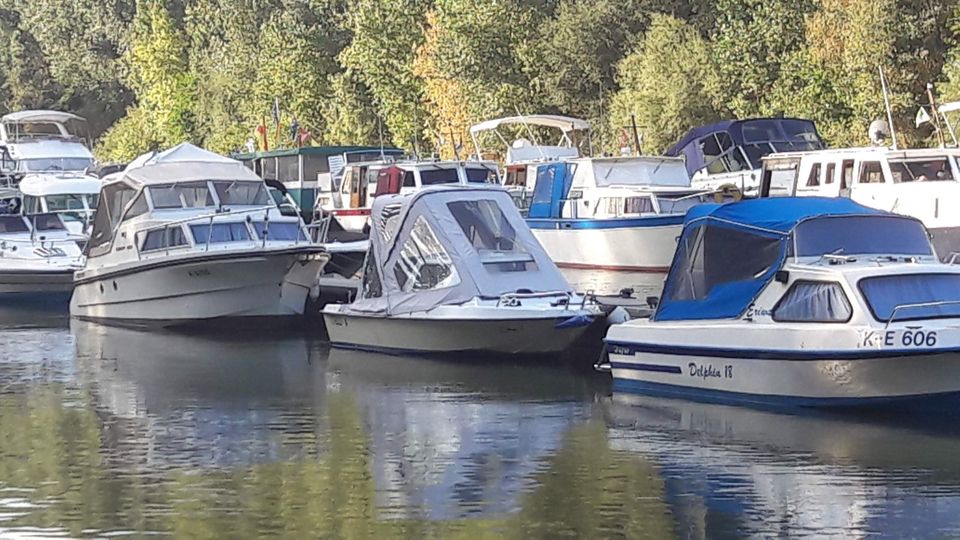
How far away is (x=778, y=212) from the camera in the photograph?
1803 centimetres

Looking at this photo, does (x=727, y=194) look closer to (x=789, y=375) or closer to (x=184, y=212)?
(x=184, y=212)

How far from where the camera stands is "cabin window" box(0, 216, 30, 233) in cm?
3488

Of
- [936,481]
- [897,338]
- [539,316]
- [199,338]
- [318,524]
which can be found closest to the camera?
[318,524]

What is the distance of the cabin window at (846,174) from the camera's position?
103 feet

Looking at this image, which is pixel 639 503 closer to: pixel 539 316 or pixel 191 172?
pixel 539 316

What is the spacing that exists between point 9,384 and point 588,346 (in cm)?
780

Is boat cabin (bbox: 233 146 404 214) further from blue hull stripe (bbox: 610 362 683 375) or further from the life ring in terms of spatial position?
blue hull stripe (bbox: 610 362 683 375)

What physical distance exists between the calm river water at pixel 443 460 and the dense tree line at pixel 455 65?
2288 cm

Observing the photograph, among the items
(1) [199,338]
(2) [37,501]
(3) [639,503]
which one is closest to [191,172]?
(1) [199,338]

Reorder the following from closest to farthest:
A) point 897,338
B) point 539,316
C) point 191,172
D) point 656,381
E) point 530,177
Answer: point 897,338
point 656,381
point 539,316
point 191,172
point 530,177

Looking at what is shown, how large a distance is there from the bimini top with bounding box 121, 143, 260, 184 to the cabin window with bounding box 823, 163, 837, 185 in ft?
36.8

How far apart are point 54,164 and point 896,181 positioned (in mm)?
29302

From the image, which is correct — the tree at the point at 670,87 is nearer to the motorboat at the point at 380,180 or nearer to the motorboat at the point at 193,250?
the motorboat at the point at 380,180

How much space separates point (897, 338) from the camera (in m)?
15.7
